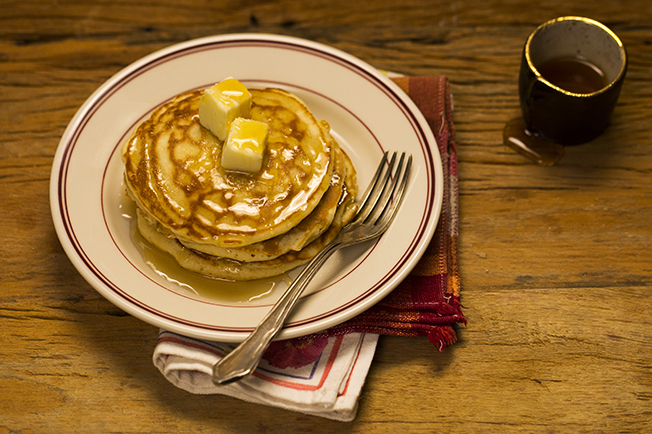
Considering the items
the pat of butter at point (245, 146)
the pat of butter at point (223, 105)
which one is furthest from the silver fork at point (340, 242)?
the pat of butter at point (223, 105)

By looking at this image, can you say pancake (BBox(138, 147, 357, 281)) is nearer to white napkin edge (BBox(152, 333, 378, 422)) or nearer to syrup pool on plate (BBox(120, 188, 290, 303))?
syrup pool on plate (BBox(120, 188, 290, 303))

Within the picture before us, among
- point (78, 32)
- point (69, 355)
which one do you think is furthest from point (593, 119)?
point (78, 32)

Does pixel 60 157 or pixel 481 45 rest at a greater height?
pixel 60 157

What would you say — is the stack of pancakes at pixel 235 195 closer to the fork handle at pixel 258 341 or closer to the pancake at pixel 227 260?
the pancake at pixel 227 260

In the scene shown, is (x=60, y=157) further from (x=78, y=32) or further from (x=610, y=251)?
(x=610, y=251)

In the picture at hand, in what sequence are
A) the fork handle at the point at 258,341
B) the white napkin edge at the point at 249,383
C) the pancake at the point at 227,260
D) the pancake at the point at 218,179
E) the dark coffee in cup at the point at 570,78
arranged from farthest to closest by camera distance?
1. the dark coffee in cup at the point at 570,78
2. the pancake at the point at 227,260
3. the pancake at the point at 218,179
4. the white napkin edge at the point at 249,383
5. the fork handle at the point at 258,341

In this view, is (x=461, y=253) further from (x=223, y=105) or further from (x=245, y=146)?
(x=223, y=105)

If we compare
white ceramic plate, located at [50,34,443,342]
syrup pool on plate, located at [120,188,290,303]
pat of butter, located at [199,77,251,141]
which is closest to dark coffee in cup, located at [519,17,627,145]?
white ceramic plate, located at [50,34,443,342]
